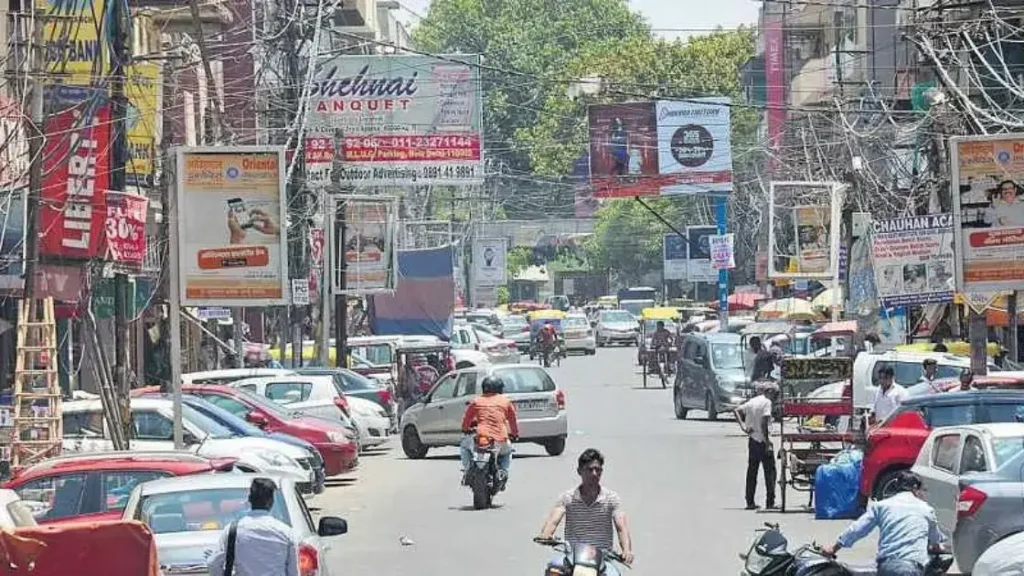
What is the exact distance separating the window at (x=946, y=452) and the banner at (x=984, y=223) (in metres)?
9.90

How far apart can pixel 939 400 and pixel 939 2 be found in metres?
15.3

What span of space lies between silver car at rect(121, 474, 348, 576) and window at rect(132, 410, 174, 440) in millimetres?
11380

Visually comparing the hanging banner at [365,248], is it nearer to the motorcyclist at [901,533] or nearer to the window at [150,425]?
the window at [150,425]

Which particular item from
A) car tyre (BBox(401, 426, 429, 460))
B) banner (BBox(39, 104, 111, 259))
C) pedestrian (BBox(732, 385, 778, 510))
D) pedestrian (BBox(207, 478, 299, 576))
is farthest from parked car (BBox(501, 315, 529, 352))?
pedestrian (BBox(207, 478, 299, 576))

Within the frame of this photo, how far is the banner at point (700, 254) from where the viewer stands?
282 feet

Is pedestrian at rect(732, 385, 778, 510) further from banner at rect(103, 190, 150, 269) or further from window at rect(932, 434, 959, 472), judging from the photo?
banner at rect(103, 190, 150, 269)

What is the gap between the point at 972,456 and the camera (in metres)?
17.7

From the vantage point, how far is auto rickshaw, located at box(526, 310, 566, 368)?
243ft

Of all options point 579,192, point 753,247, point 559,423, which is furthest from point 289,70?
point 579,192

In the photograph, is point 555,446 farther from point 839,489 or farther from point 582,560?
point 582,560

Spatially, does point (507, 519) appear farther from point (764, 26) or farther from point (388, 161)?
point (764, 26)

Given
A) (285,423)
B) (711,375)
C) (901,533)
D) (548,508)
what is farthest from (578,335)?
(901,533)

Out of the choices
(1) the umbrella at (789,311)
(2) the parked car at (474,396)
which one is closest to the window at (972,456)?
(2) the parked car at (474,396)

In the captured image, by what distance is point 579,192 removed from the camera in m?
126
